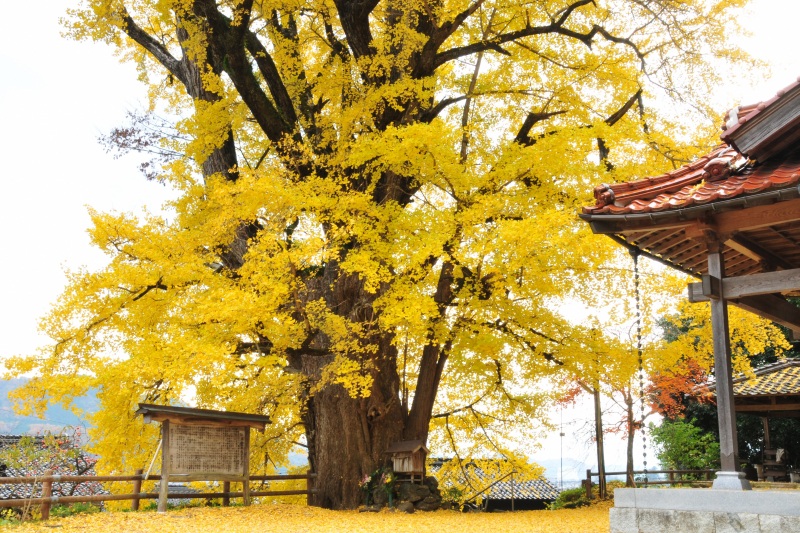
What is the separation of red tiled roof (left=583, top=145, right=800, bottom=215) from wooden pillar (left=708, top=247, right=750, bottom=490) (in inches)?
22.6

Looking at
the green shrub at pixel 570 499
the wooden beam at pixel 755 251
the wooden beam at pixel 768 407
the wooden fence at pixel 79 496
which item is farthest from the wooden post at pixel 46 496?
the wooden beam at pixel 768 407

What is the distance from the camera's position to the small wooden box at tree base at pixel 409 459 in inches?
524

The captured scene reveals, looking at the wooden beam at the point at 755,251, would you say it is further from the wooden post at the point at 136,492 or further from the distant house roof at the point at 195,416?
the wooden post at the point at 136,492

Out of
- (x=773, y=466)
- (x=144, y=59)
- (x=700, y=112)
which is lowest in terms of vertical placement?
(x=773, y=466)

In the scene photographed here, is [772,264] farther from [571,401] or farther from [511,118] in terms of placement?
[571,401]

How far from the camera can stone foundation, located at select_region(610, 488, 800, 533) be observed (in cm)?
574

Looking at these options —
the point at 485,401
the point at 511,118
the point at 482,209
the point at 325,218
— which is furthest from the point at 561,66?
the point at 485,401

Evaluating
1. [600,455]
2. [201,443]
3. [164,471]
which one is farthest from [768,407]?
[164,471]

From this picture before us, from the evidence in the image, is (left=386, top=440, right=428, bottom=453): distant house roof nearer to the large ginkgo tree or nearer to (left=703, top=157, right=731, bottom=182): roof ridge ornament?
the large ginkgo tree

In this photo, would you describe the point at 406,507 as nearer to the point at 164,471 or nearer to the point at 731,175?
the point at 164,471

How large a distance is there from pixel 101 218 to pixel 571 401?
15.0 meters

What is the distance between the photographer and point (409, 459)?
13.3 metres

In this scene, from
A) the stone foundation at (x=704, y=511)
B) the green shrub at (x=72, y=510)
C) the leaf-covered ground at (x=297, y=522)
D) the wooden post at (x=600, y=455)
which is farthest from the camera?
the wooden post at (x=600, y=455)

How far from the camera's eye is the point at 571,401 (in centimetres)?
2136
